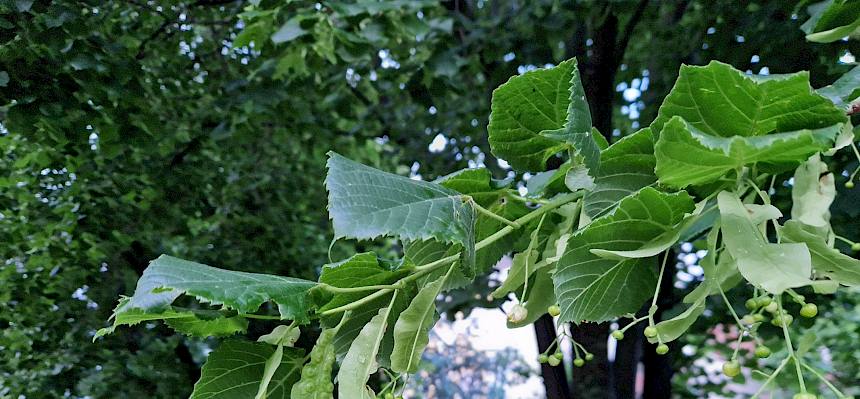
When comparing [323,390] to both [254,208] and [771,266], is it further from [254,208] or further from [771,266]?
[254,208]

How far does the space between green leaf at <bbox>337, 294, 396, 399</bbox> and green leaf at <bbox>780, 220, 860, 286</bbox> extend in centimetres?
27

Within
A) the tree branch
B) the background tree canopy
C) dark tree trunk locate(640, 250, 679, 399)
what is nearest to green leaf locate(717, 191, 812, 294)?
the background tree canopy

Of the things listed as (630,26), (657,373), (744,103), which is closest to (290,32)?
(630,26)

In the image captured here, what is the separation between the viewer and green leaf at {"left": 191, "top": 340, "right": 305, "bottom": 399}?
472mm

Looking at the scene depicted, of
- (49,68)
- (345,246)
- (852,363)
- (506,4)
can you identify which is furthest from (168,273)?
(852,363)

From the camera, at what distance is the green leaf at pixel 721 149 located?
1.22ft

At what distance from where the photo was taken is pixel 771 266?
0.39m

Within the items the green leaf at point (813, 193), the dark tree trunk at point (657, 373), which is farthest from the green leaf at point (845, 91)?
the dark tree trunk at point (657, 373)

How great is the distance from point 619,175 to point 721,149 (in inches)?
5.1

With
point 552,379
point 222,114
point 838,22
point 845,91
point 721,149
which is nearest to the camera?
point 721,149

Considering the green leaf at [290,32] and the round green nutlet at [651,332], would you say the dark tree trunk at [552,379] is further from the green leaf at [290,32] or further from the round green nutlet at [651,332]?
the round green nutlet at [651,332]

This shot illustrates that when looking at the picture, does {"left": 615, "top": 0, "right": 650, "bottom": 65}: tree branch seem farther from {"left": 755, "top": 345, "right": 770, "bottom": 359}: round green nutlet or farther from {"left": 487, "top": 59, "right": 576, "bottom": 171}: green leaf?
{"left": 755, "top": 345, "right": 770, "bottom": 359}: round green nutlet

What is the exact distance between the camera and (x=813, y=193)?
453 millimetres

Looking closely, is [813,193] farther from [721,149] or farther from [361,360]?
[361,360]
